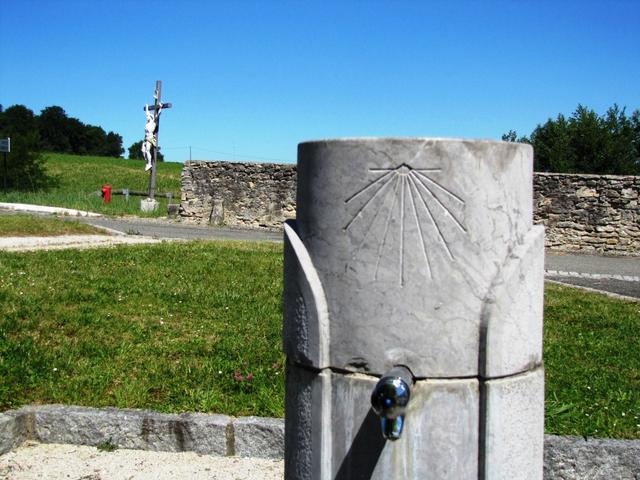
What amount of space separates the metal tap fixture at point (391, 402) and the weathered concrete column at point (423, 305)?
5.1 inches

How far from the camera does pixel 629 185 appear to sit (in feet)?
45.2

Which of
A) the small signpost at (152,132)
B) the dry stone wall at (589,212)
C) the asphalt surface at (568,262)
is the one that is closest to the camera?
the asphalt surface at (568,262)

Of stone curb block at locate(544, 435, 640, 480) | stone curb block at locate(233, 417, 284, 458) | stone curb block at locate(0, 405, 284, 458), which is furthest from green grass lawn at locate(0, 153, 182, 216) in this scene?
stone curb block at locate(544, 435, 640, 480)

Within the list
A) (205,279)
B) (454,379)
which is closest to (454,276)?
(454,379)

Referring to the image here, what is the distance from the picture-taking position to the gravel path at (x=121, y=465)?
3.18 metres

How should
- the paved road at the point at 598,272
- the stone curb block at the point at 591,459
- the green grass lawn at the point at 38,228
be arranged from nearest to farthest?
the stone curb block at the point at 591,459 → the paved road at the point at 598,272 → the green grass lawn at the point at 38,228

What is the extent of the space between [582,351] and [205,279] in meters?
3.74

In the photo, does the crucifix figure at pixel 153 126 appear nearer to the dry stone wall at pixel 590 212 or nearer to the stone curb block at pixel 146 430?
the dry stone wall at pixel 590 212

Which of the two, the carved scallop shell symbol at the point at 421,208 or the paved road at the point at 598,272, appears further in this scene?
the paved road at the point at 598,272

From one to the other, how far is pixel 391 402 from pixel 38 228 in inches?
428

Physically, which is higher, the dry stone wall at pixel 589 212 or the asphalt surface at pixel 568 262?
the dry stone wall at pixel 589 212

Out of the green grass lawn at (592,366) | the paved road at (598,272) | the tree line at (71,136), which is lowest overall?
the green grass lawn at (592,366)

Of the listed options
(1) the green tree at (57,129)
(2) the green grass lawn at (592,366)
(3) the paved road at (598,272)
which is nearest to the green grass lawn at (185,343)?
(2) the green grass lawn at (592,366)

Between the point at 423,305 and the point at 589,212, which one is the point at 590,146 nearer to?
the point at 589,212
